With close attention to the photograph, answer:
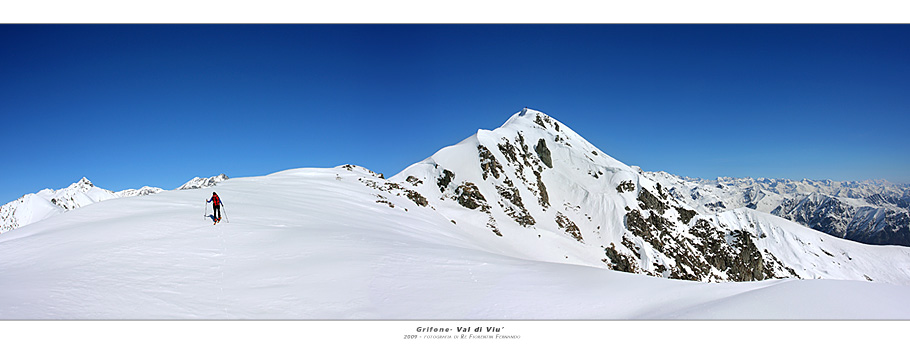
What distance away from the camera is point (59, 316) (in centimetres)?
548

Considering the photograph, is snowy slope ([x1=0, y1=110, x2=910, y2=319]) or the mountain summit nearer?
snowy slope ([x1=0, y1=110, x2=910, y2=319])

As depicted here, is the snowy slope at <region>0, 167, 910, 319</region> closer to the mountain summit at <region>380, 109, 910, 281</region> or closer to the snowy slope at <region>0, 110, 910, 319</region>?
the snowy slope at <region>0, 110, 910, 319</region>

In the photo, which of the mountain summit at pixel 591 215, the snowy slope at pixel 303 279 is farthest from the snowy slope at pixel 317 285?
the mountain summit at pixel 591 215

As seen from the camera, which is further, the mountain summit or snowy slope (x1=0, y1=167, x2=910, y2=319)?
the mountain summit

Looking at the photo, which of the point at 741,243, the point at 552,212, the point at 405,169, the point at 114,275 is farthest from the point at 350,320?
the point at 741,243

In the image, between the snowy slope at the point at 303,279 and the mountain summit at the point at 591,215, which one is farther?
the mountain summit at the point at 591,215

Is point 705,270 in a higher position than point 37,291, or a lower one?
lower

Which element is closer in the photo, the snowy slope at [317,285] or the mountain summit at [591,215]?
the snowy slope at [317,285]

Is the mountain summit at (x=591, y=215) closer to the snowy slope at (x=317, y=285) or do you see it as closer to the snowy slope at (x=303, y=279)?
the snowy slope at (x=303, y=279)

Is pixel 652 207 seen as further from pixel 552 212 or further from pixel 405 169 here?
pixel 405 169

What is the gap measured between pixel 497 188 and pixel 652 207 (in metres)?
48.2

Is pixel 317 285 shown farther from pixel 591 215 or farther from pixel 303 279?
pixel 591 215

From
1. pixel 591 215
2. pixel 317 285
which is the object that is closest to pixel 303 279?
pixel 317 285

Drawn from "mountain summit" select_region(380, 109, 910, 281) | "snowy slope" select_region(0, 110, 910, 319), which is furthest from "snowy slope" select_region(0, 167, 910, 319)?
"mountain summit" select_region(380, 109, 910, 281)
